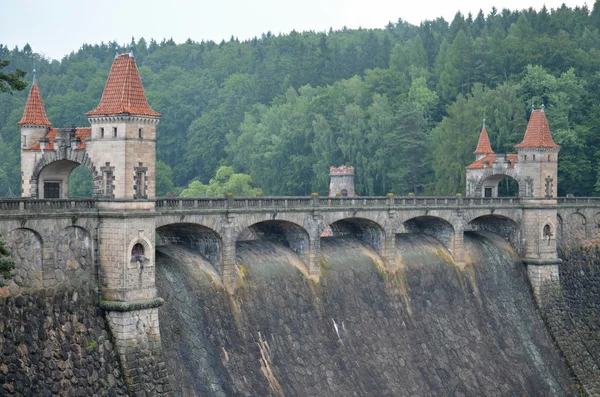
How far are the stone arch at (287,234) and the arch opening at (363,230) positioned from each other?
562 cm

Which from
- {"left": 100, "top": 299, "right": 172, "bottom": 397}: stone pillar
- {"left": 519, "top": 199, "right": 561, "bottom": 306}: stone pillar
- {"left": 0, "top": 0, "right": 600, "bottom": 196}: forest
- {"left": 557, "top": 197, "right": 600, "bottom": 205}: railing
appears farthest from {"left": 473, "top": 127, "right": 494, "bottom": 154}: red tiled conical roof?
{"left": 100, "top": 299, "right": 172, "bottom": 397}: stone pillar

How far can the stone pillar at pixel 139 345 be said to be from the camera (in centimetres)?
3750

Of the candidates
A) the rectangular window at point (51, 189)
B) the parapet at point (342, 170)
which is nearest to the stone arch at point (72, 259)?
Answer: the rectangular window at point (51, 189)

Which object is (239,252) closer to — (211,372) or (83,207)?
(211,372)

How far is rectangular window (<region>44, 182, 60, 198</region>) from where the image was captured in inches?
1873

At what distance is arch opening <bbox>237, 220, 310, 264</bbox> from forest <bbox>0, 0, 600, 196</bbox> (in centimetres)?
4150

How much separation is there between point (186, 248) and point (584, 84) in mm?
65419

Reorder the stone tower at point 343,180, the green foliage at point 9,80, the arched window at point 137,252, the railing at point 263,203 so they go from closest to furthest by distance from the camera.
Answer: the green foliage at point 9,80 → the railing at point 263,203 → the arched window at point 137,252 → the stone tower at point 343,180

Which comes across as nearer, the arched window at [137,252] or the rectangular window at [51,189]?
the arched window at [137,252]

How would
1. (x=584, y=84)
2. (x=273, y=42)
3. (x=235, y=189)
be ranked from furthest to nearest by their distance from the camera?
(x=273, y=42)
(x=235, y=189)
(x=584, y=84)

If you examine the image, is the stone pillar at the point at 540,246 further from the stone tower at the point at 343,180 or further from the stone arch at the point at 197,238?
the stone tower at the point at 343,180

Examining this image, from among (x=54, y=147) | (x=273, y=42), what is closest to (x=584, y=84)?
(x=54, y=147)

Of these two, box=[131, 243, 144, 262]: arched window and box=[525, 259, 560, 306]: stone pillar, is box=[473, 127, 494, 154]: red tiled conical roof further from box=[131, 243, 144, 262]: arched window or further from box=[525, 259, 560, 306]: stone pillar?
box=[131, 243, 144, 262]: arched window

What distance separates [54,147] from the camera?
45.3 m
